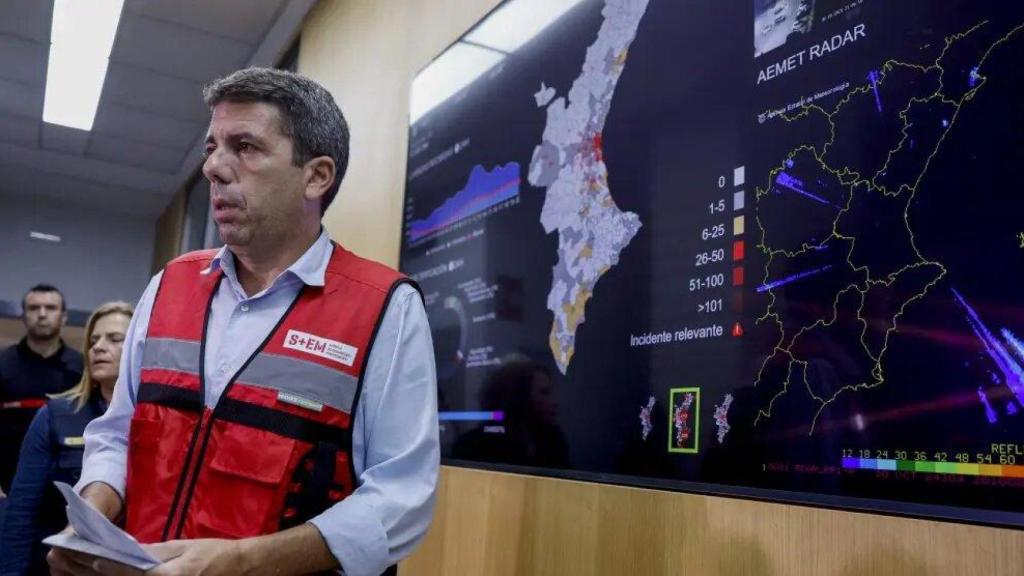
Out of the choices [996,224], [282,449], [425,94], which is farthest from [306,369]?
[425,94]

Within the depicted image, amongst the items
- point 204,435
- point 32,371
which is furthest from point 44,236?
point 204,435

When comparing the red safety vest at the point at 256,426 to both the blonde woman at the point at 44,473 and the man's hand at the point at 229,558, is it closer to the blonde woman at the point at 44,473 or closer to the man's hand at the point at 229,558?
the man's hand at the point at 229,558

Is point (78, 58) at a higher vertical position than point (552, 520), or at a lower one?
higher

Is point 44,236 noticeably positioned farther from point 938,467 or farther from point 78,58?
point 938,467

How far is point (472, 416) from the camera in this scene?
2.11 metres

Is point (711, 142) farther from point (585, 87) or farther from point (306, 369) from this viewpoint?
point (306, 369)

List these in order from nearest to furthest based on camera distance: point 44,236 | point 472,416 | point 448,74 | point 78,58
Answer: point 472,416, point 448,74, point 78,58, point 44,236

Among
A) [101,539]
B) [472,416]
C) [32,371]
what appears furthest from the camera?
[32,371]

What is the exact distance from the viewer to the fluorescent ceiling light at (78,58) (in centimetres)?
410

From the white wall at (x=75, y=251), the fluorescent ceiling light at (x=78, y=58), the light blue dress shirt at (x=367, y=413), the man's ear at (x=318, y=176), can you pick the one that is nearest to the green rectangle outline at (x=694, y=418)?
the light blue dress shirt at (x=367, y=413)

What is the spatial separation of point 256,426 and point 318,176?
42 cm

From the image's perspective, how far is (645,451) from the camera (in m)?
1.53

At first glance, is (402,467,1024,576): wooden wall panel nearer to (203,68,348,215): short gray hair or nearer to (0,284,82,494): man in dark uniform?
(203,68,348,215): short gray hair

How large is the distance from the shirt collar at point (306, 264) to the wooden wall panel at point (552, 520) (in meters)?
0.68
